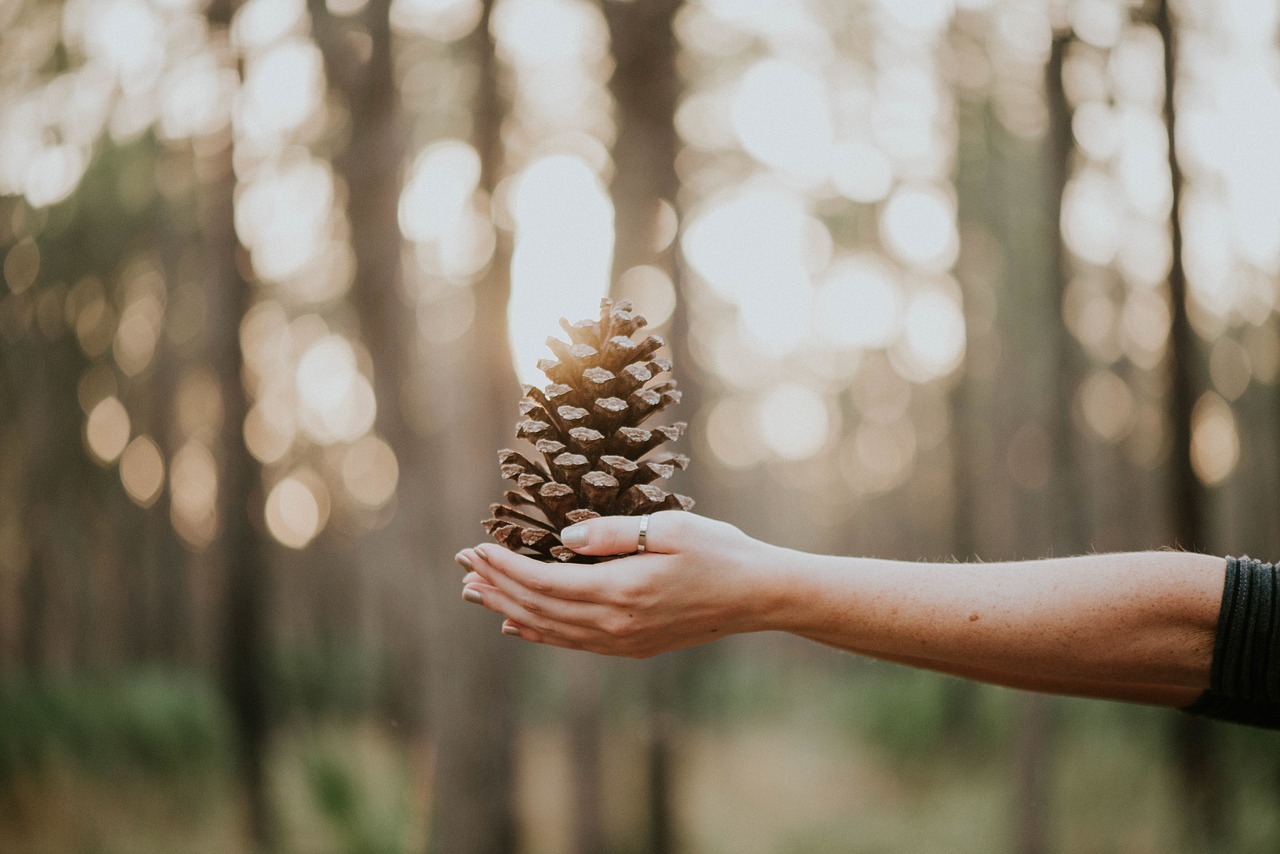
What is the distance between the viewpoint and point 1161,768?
9422mm

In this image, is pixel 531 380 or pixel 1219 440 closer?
pixel 531 380

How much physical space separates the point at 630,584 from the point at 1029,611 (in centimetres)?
76

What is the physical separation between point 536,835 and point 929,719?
550cm

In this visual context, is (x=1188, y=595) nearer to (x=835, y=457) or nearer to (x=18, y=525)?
(x=18, y=525)

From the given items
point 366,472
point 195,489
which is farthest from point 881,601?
point 366,472

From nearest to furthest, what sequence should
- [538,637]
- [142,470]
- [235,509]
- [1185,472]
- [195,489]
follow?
[538,637]
[1185,472]
[235,509]
[142,470]
[195,489]

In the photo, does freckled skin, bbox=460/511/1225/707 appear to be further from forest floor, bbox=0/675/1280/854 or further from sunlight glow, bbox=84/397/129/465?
sunlight glow, bbox=84/397/129/465

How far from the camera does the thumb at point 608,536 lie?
1.61m

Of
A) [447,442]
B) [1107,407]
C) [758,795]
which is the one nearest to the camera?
[447,442]

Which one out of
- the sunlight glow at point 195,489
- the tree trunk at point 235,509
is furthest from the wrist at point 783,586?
the sunlight glow at point 195,489

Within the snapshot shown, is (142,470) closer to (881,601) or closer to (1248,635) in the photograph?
(881,601)

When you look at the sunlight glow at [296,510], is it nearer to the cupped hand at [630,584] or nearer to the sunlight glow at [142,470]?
the sunlight glow at [142,470]

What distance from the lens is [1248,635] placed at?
160 cm

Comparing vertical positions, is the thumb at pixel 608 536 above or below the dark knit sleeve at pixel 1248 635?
above
